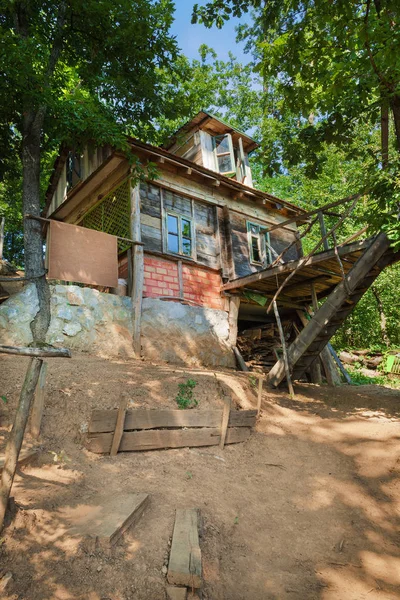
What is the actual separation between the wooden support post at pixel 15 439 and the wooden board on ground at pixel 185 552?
1520mm

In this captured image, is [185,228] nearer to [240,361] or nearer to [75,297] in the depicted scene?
[75,297]

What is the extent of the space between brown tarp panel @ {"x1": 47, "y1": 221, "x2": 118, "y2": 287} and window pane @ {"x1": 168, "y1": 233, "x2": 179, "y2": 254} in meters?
1.86

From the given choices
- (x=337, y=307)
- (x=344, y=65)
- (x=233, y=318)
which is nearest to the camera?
(x=344, y=65)

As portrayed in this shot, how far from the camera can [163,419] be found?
18.6ft

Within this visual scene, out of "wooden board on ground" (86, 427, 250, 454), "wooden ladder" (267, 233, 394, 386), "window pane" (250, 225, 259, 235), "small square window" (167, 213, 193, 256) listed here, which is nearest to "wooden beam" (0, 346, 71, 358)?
"wooden board on ground" (86, 427, 250, 454)

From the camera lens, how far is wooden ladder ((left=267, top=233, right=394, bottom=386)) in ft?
24.8

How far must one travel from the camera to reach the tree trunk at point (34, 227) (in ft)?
26.5

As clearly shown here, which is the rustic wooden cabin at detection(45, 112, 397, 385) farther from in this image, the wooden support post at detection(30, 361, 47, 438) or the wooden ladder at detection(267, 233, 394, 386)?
the wooden support post at detection(30, 361, 47, 438)

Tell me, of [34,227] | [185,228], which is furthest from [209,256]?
[34,227]

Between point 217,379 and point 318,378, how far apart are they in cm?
512

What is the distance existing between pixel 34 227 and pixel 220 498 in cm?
762

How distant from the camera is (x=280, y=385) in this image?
945 cm

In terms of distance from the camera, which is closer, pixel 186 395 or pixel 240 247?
pixel 186 395

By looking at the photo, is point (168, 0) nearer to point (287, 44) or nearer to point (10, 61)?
point (10, 61)
